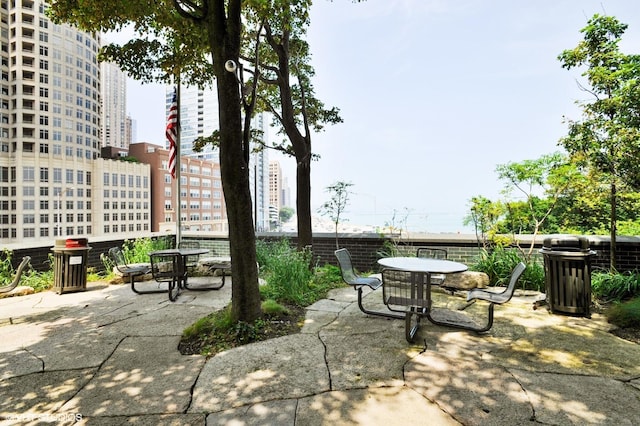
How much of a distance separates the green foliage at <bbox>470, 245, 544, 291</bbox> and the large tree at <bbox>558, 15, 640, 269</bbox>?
1.30 meters

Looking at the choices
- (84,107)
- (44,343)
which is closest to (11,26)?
(84,107)

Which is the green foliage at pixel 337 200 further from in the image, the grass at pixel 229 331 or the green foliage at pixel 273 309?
the grass at pixel 229 331

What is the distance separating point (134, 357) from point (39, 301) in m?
3.74

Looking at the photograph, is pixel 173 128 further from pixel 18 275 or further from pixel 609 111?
pixel 609 111

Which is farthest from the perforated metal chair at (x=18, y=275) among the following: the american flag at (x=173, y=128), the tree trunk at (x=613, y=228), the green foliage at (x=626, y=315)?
the tree trunk at (x=613, y=228)

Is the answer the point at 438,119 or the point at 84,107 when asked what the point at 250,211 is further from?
the point at 84,107

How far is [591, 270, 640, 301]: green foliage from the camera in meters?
5.20

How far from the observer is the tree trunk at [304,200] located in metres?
7.78

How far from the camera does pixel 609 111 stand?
5.61 metres

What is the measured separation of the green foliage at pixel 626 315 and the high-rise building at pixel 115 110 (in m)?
150

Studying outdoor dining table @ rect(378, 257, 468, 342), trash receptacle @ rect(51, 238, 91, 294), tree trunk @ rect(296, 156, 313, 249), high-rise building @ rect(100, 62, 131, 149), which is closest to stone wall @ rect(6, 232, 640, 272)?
tree trunk @ rect(296, 156, 313, 249)

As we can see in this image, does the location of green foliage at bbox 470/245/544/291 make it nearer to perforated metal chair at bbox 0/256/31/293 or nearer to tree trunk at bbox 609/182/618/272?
tree trunk at bbox 609/182/618/272

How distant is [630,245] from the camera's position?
5.98m

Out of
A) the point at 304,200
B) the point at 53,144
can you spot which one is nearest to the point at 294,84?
the point at 304,200
